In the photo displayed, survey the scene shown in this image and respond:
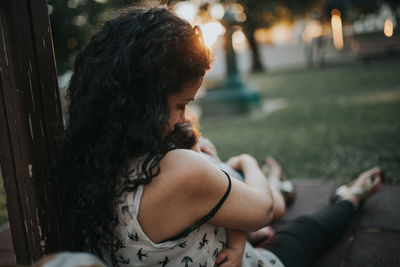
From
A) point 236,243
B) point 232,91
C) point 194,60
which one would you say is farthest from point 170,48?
point 232,91

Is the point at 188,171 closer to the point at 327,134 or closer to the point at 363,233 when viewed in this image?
the point at 363,233

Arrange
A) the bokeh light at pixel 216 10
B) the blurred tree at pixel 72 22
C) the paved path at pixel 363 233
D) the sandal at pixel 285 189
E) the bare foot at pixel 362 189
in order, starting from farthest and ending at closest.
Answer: the bokeh light at pixel 216 10
the blurred tree at pixel 72 22
the sandal at pixel 285 189
the bare foot at pixel 362 189
the paved path at pixel 363 233

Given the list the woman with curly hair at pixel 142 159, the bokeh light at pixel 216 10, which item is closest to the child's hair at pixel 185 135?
the woman with curly hair at pixel 142 159

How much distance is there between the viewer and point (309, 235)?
1.76 metres

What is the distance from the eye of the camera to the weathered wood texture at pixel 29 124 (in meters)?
1.07

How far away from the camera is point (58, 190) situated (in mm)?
1249

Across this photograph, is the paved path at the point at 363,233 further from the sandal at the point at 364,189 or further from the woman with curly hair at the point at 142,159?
the woman with curly hair at the point at 142,159

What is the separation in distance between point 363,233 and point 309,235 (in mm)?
504

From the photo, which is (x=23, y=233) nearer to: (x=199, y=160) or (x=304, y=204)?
(x=199, y=160)

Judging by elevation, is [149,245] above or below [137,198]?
below

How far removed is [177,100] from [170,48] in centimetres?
18

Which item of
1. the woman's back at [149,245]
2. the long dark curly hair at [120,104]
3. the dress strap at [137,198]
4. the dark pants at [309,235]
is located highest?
the long dark curly hair at [120,104]

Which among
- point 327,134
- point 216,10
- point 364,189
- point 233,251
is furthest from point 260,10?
point 233,251

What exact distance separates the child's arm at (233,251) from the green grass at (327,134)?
1949mm
